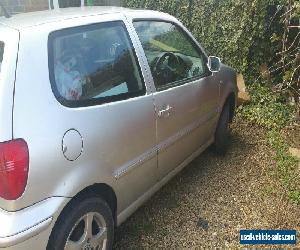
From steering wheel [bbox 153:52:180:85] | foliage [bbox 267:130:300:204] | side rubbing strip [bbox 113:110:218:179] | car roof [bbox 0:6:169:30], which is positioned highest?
car roof [bbox 0:6:169:30]

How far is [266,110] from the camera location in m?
5.89

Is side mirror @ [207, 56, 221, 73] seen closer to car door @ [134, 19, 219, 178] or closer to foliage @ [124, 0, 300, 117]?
car door @ [134, 19, 219, 178]

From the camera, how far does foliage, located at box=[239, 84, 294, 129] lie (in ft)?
18.8

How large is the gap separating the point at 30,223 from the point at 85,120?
672 millimetres

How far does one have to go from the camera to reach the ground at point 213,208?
11.0 feet

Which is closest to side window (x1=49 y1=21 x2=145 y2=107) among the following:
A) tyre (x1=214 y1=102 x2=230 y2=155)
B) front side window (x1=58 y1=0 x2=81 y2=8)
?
tyre (x1=214 y1=102 x2=230 y2=155)

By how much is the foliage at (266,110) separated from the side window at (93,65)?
3267mm

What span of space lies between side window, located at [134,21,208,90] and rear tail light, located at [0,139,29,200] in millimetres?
1395

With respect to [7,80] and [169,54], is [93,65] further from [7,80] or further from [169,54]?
[169,54]

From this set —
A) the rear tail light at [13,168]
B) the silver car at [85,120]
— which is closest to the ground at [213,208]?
the silver car at [85,120]

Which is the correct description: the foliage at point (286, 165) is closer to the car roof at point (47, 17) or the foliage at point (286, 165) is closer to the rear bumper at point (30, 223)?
the car roof at point (47, 17)

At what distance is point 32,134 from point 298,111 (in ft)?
14.5

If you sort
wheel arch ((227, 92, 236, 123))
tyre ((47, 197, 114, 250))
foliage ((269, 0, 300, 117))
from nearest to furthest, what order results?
tyre ((47, 197, 114, 250)), wheel arch ((227, 92, 236, 123)), foliage ((269, 0, 300, 117))

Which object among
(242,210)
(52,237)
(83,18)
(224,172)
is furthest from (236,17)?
(52,237)
